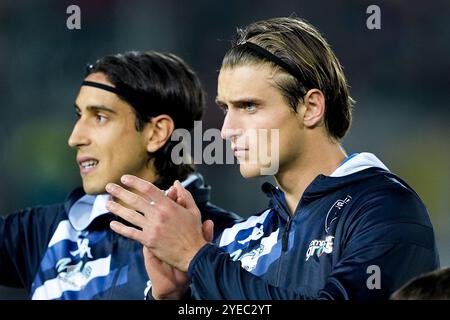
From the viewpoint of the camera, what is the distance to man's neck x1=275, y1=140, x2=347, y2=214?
2447 mm

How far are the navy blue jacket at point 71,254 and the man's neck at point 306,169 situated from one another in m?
0.57

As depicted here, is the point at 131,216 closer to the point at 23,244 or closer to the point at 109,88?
the point at 109,88

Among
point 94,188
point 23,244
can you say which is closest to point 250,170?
point 94,188

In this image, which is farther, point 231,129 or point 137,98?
point 137,98

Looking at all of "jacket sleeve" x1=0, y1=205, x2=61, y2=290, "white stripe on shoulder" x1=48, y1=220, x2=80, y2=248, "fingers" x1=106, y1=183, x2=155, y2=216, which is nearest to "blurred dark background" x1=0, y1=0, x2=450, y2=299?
"jacket sleeve" x1=0, y1=205, x2=61, y2=290

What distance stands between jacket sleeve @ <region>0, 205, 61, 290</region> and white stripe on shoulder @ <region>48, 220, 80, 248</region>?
0.04 m

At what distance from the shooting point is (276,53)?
2.44 metres

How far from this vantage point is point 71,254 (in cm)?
329

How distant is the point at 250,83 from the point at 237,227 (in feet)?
1.77

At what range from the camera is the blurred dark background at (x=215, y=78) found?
200 inches

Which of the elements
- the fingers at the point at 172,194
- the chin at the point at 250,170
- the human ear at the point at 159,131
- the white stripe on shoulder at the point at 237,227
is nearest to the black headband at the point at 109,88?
the human ear at the point at 159,131

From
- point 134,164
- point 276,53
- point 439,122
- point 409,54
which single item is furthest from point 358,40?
point 276,53
